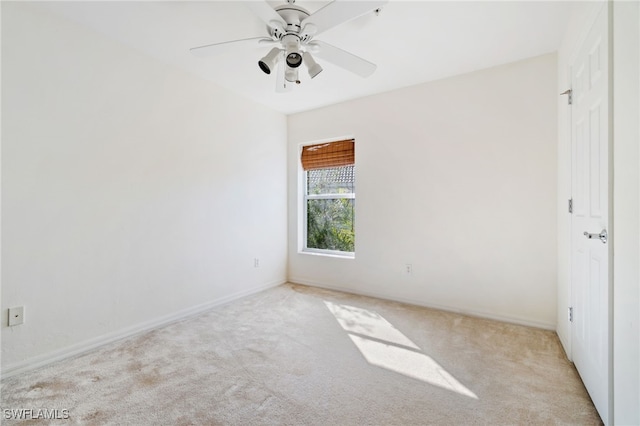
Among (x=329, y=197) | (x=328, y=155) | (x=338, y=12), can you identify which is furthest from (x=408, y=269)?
(x=338, y=12)

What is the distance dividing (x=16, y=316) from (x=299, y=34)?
250cm

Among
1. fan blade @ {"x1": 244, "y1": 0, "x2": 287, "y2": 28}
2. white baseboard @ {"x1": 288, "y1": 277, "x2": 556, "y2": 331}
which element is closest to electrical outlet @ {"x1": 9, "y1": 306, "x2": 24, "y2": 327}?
fan blade @ {"x1": 244, "y1": 0, "x2": 287, "y2": 28}

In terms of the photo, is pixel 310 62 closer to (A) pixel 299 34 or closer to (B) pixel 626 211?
(A) pixel 299 34

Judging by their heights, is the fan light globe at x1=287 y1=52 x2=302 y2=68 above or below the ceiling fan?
below

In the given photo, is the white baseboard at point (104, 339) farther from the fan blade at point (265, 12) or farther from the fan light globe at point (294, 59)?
the fan blade at point (265, 12)

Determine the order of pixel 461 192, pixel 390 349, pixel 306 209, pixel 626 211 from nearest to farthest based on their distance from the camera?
pixel 626 211, pixel 390 349, pixel 461 192, pixel 306 209

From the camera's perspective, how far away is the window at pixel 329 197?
3.73 metres

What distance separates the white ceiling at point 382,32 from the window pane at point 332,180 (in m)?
1.22

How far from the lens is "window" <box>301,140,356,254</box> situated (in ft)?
12.2

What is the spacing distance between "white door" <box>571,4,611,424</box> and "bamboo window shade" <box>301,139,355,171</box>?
2187 millimetres

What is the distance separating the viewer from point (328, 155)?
385 centimetres


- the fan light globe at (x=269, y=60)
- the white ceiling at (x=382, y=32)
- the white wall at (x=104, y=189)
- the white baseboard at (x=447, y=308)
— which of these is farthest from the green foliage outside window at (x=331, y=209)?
the fan light globe at (x=269, y=60)

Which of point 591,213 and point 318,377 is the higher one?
point 591,213

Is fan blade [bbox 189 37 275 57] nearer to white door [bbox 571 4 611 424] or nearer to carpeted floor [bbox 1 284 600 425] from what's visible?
white door [bbox 571 4 611 424]
